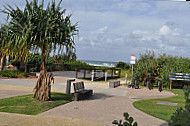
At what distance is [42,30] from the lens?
8.41 m

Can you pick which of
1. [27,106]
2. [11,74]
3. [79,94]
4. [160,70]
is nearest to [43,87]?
[27,106]

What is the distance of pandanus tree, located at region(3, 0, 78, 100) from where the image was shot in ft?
27.0

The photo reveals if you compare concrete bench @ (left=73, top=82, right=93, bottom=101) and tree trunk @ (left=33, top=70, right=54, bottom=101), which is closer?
tree trunk @ (left=33, top=70, right=54, bottom=101)

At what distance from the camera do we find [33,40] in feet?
27.3

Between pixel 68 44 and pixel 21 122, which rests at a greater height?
pixel 68 44

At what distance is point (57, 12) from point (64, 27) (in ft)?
2.35

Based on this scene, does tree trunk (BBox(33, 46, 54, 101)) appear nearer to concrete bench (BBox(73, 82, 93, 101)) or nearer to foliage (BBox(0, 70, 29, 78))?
concrete bench (BBox(73, 82, 93, 101))

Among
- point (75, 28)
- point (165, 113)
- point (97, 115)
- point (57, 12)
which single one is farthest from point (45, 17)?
point (165, 113)

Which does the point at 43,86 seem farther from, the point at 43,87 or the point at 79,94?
the point at 79,94

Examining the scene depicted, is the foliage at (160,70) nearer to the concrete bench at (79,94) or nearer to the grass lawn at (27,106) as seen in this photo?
the concrete bench at (79,94)

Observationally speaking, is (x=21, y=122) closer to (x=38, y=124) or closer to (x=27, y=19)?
(x=38, y=124)

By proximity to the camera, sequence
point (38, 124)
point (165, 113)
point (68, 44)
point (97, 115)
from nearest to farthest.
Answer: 1. point (38, 124)
2. point (97, 115)
3. point (165, 113)
4. point (68, 44)

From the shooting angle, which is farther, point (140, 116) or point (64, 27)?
point (64, 27)

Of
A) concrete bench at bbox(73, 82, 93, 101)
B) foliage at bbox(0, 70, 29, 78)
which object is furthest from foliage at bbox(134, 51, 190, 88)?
foliage at bbox(0, 70, 29, 78)
